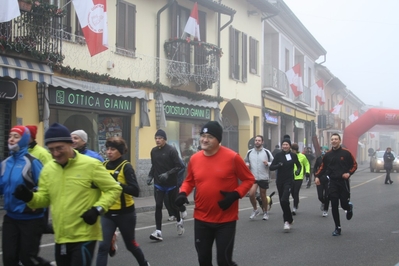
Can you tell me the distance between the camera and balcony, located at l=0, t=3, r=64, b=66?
1238cm

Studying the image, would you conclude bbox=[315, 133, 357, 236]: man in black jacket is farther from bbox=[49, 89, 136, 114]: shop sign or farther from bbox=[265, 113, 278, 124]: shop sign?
bbox=[265, 113, 278, 124]: shop sign

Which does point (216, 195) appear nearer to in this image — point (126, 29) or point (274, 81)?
point (126, 29)

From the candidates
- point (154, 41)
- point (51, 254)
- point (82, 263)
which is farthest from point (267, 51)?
point (82, 263)

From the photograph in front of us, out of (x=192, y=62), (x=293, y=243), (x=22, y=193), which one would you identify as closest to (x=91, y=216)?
(x=22, y=193)

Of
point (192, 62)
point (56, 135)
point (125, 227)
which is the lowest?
point (125, 227)

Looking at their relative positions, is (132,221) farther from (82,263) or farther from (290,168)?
(290,168)

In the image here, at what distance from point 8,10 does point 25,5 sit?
135 cm

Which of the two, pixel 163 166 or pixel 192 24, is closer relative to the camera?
pixel 163 166

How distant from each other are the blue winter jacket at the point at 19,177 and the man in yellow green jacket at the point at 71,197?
790mm

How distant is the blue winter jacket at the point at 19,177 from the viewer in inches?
214

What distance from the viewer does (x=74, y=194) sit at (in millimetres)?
4613

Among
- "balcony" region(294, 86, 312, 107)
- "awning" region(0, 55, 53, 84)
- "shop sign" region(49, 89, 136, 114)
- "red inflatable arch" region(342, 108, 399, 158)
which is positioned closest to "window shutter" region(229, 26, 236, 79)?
"shop sign" region(49, 89, 136, 114)

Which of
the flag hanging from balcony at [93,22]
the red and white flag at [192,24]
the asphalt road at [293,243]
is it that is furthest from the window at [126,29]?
the asphalt road at [293,243]

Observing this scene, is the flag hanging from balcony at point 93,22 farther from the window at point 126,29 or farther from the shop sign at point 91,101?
the window at point 126,29
